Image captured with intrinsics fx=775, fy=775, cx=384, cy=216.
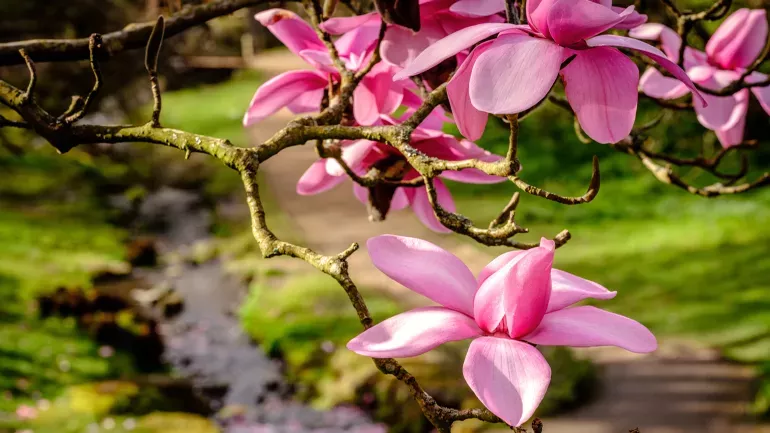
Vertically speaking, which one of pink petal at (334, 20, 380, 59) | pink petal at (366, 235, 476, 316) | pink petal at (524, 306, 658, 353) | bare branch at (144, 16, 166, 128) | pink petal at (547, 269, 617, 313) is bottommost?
pink petal at (524, 306, 658, 353)

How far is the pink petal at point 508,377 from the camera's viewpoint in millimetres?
464

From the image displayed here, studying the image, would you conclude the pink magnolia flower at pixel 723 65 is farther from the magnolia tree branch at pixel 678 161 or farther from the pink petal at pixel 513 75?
the pink petal at pixel 513 75

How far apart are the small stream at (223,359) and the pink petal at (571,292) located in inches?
197

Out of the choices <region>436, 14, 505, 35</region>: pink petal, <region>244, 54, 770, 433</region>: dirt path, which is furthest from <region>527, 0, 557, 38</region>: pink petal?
<region>244, 54, 770, 433</region>: dirt path

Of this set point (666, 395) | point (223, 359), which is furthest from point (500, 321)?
point (223, 359)

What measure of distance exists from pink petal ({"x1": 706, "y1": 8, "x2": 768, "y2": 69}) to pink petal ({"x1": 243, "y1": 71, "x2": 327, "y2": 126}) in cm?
50

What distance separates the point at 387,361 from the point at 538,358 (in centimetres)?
10

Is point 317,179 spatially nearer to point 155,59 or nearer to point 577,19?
point 155,59

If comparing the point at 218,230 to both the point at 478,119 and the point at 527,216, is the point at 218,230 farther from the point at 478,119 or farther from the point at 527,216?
the point at 478,119

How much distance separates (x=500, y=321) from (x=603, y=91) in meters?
0.18

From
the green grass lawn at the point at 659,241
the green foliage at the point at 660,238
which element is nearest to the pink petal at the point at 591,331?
the green foliage at the point at 660,238

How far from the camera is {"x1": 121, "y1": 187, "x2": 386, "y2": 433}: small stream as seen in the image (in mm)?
5574

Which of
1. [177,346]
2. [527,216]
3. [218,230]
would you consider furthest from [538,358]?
[218,230]

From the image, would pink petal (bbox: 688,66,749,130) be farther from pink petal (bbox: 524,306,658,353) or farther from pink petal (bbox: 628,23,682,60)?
pink petal (bbox: 524,306,658,353)
